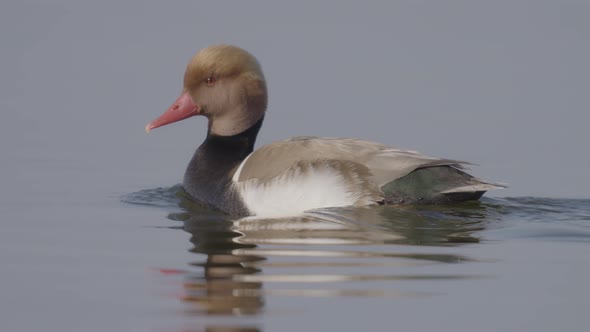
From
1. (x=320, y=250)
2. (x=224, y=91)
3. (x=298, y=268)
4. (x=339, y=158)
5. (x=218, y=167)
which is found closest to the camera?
(x=298, y=268)

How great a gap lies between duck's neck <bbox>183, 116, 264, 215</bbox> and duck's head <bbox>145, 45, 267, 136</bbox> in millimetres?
74

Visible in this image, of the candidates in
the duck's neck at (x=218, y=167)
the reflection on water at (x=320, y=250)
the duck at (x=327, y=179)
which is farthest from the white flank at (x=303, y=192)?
the duck's neck at (x=218, y=167)

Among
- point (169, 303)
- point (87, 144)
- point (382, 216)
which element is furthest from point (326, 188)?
point (87, 144)

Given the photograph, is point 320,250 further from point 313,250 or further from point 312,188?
point 312,188

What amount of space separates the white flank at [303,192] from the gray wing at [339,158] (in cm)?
8

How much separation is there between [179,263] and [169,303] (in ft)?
3.16

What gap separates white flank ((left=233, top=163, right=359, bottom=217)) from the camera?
7992 millimetres

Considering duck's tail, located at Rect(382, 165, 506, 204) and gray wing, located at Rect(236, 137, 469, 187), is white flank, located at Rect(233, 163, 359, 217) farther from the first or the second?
duck's tail, located at Rect(382, 165, 506, 204)

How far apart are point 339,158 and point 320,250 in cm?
151

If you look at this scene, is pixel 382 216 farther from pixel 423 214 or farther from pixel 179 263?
pixel 179 263

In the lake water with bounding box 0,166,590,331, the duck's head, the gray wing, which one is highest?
the duck's head

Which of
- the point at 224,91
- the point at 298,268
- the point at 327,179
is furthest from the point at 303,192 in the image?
the point at 298,268

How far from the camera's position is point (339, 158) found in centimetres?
805

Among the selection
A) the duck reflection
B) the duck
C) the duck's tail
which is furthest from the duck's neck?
the duck's tail
